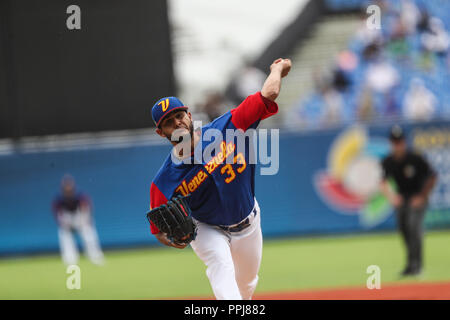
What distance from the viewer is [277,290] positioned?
9.17 meters

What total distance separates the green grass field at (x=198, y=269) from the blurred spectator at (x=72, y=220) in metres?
0.29

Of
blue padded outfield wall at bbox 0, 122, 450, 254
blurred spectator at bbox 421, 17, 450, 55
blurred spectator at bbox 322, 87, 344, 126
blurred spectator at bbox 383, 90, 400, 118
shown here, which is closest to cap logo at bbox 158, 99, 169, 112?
blue padded outfield wall at bbox 0, 122, 450, 254

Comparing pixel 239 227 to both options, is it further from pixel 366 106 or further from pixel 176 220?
pixel 366 106

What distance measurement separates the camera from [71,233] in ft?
44.5

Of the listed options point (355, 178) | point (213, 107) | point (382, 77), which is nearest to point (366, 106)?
point (382, 77)

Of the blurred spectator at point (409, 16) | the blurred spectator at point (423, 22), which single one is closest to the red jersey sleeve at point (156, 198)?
the blurred spectator at point (409, 16)

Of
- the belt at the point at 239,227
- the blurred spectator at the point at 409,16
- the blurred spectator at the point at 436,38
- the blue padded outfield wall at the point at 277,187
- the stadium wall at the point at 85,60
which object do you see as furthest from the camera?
the blurred spectator at the point at 409,16

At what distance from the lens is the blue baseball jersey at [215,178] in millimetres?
5434

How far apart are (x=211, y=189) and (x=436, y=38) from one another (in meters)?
13.8

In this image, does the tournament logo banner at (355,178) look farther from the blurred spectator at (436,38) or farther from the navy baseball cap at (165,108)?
the navy baseball cap at (165,108)

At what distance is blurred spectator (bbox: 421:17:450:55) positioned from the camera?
57.5ft
